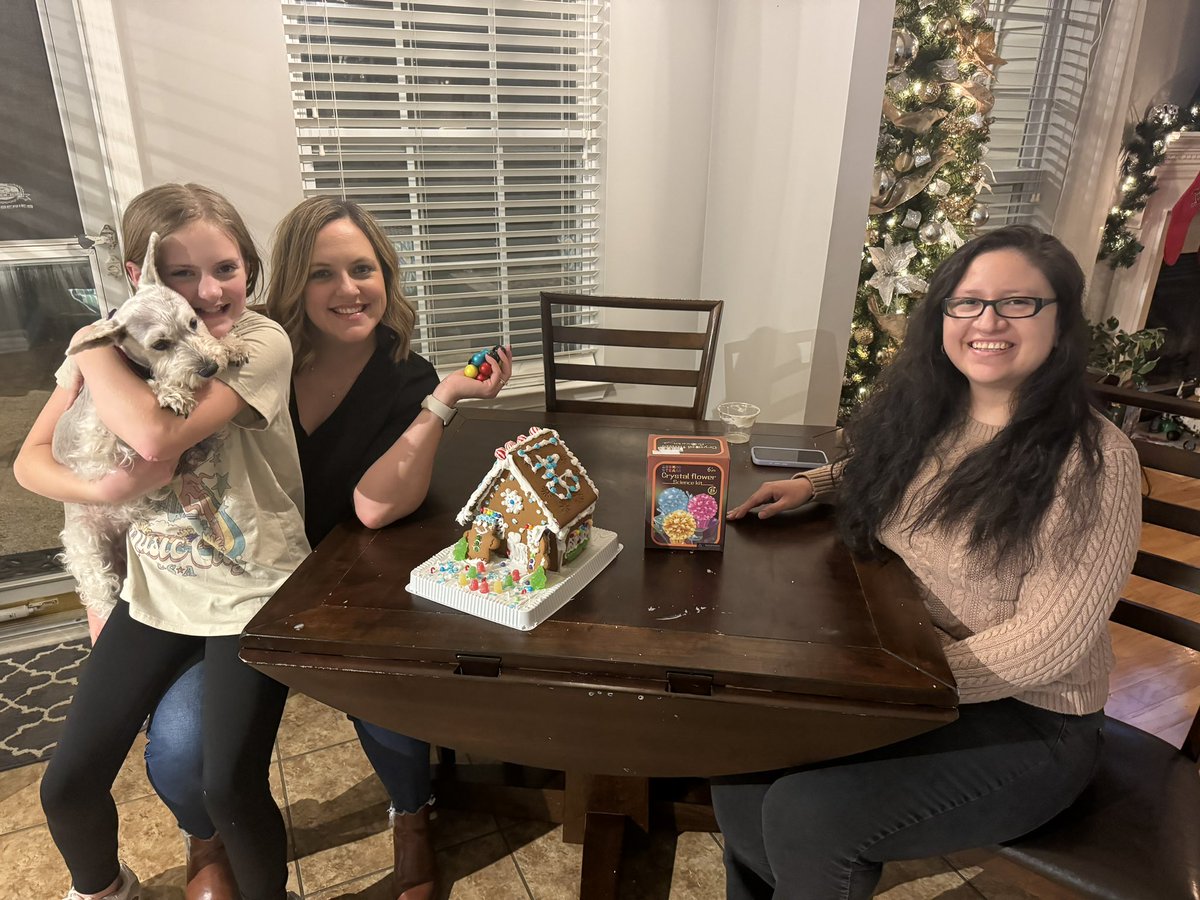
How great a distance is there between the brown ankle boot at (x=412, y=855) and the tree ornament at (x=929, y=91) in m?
2.67

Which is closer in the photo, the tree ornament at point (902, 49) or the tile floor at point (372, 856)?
the tile floor at point (372, 856)

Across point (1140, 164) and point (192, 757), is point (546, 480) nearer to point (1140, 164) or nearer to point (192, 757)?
point (192, 757)

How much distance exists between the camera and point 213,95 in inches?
90.3

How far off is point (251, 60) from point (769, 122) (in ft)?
5.64

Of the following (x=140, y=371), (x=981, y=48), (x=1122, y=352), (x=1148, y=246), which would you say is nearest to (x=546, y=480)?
(x=140, y=371)

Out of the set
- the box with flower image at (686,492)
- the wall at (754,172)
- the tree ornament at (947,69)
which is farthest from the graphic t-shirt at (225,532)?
the tree ornament at (947,69)

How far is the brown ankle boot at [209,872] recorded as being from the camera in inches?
58.0

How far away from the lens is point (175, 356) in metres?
1.14

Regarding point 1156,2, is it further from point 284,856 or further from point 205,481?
point 284,856

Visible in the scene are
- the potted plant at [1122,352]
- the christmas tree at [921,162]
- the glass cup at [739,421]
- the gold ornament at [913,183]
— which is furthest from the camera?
the potted plant at [1122,352]

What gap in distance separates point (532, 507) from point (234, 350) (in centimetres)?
53

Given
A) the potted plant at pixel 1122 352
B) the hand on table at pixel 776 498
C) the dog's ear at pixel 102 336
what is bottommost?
the potted plant at pixel 1122 352

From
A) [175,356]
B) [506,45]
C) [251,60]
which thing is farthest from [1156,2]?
[175,356]

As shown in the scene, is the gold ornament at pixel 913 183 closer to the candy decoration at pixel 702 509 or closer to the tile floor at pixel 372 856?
the candy decoration at pixel 702 509
